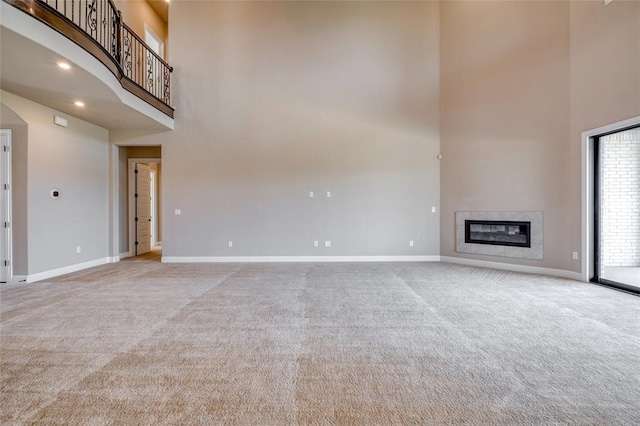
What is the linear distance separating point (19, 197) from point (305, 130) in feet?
17.9

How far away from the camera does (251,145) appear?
692 cm

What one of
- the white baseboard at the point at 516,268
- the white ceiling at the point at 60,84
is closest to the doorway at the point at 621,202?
the white baseboard at the point at 516,268

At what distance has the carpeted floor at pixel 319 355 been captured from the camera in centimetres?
177

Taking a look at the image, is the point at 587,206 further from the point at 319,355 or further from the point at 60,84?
the point at 60,84

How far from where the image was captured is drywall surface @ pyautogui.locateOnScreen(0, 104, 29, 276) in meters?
4.93

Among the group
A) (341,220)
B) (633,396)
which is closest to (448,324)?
(633,396)

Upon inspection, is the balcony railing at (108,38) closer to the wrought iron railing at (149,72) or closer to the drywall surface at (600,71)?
the wrought iron railing at (149,72)

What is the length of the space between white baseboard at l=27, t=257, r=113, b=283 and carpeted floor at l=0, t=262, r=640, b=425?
0.66 meters

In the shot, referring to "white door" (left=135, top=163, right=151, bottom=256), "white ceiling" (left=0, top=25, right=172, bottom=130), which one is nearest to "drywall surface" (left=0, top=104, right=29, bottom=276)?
"white ceiling" (left=0, top=25, right=172, bottom=130)

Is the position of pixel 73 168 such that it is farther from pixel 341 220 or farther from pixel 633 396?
pixel 633 396

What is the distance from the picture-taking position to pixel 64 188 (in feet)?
18.6

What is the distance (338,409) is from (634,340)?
298 cm

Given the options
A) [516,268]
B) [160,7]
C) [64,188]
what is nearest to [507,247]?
[516,268]

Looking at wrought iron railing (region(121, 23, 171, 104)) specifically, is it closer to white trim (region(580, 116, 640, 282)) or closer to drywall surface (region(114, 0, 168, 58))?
drywall surface (region(114, 0, 168, 58))
